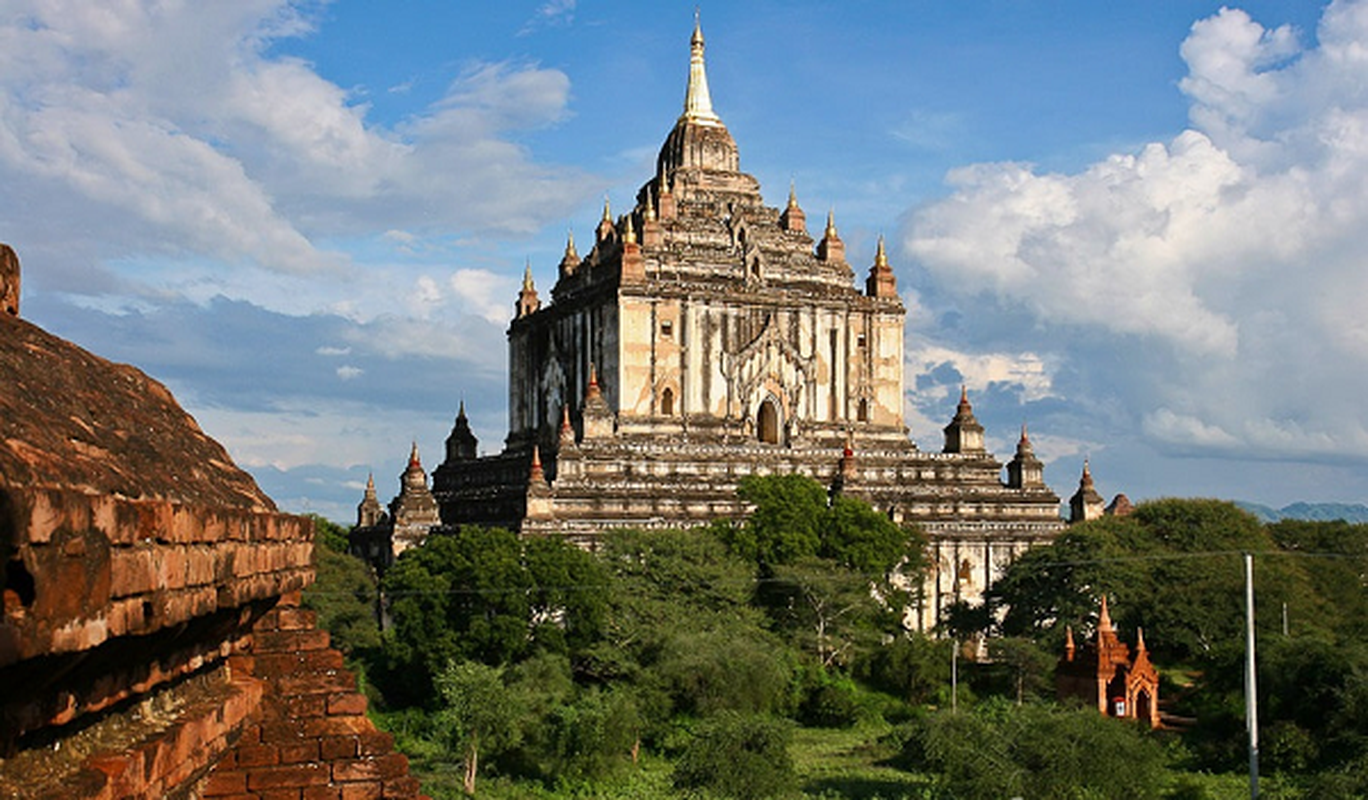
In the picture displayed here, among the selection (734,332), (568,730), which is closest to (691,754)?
(568,730)

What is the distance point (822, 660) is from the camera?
45.8 m

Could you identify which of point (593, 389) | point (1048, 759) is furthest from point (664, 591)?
point (1048, 759)

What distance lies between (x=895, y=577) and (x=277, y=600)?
44044mm

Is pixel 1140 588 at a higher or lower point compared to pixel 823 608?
higher

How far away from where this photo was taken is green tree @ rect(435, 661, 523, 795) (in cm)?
3719

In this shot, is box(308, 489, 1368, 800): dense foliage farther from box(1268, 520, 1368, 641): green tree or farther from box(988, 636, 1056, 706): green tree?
box(1268, 520, 1368, 641): green tree

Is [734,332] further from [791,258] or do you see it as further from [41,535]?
[41,535]

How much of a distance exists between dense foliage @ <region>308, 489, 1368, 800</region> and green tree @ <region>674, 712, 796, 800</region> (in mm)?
59

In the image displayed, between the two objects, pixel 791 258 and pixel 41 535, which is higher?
pixel 791 258

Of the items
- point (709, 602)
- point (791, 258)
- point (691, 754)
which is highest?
point (791, 258)

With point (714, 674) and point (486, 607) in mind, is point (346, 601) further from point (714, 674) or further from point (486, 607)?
point (714, 674)

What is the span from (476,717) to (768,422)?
871 inches

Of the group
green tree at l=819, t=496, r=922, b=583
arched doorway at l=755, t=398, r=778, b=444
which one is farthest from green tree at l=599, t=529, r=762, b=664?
arched doorway at l=755, t=398, r=778, b=444

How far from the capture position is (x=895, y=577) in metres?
51.4
